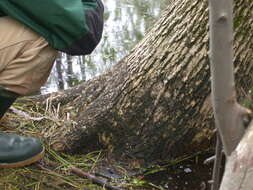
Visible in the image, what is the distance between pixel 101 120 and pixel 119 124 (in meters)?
0.10

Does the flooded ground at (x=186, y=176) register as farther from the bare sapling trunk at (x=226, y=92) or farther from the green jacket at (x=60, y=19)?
the bare sapling trunk at (x=226, y=92)

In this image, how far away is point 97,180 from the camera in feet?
6.92

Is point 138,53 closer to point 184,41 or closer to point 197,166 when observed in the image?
point 184,41

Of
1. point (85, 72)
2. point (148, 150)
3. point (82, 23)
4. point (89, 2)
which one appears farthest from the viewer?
point (85, 72)

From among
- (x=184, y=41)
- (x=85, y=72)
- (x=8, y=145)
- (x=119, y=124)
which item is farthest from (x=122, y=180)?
(x=85, y=72)

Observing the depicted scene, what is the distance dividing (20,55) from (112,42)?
285 cm

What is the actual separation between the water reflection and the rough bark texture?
5.54ft

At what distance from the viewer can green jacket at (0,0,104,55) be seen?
5.89 feet

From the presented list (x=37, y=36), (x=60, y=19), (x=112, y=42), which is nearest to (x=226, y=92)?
(x=60, y=19)

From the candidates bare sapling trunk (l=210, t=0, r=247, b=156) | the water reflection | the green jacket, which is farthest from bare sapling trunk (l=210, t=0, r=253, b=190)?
the water reflection

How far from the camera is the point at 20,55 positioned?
6.25 ft

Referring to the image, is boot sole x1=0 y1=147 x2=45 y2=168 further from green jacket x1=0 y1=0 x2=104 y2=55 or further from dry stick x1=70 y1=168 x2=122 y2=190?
green jacket x1=0 y1=0 x2=104 y2=55

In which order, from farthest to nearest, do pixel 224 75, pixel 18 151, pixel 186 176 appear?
pixel 186 176, pixel 18 151, pixel 224 75

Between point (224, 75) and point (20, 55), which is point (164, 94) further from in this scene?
point (224, 75)
